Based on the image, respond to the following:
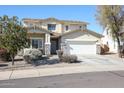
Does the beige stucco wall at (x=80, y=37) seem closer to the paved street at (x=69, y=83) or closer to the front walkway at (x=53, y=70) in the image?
the front walkway at (x=53, y=70)

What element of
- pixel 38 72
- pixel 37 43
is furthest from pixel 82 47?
pixel 38 72

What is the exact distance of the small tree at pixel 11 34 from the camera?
22.2 metres

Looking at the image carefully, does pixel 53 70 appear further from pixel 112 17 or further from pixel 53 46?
pixel 53 46

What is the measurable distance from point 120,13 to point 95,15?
3.52 meters

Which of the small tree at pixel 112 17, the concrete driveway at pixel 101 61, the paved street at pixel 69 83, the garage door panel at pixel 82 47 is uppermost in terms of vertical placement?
the small tree at pixel 112 17

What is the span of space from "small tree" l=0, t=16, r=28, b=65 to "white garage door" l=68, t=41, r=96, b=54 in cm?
1401

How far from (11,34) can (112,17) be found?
13704 mm

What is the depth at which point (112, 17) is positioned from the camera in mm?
30516

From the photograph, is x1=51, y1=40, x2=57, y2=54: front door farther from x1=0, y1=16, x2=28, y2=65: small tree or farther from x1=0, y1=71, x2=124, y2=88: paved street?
x1=0, y1=71, x2=124, y2=88: paved street

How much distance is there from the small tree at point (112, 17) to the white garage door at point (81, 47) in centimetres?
560

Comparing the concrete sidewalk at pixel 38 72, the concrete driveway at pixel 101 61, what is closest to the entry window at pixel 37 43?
the concrete driveway at pixel 101 61

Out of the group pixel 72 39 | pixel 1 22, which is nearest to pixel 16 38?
pixel 1 22
